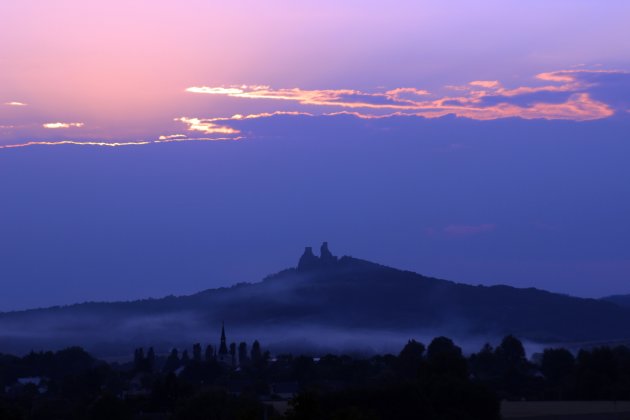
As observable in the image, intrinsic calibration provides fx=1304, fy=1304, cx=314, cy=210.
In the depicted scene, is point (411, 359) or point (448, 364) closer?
point (448, 364)

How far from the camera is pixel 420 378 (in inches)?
4094

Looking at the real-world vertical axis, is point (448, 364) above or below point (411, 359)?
below

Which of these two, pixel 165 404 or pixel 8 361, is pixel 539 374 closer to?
pixel 165 404

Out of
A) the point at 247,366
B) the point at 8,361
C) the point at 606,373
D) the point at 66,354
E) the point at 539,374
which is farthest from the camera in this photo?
the point at 66,354

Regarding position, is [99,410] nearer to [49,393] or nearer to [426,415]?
[426,415]

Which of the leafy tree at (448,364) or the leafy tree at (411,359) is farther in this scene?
the leafy tree at (411,359)

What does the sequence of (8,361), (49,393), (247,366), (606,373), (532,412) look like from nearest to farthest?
1. (532,412)
2. (606,373)
3. (49,393)
4. (247,366)
5. (8,361)

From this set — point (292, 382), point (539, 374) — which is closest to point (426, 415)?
point (292, 382)

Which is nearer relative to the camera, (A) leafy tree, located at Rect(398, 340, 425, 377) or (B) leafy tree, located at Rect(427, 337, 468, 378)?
(B) leafy tree, located at Rect(427, 337, 468, 378)

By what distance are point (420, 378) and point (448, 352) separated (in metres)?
15.3

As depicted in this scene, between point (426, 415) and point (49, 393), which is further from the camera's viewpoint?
point (49, 393)

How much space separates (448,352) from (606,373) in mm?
14228

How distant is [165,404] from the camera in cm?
10050

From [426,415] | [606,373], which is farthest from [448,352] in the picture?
[426,415]
